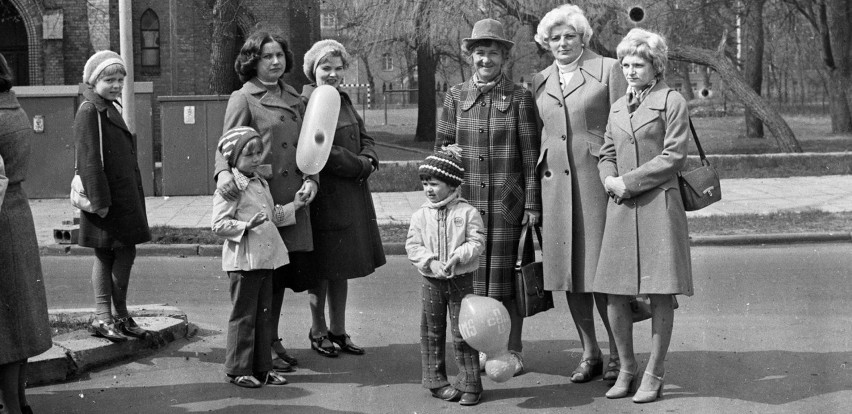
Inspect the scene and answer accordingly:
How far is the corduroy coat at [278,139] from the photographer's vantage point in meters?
6.58

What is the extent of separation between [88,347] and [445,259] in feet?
7.94

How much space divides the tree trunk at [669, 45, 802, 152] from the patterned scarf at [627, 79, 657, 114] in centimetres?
1793

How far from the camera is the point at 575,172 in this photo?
20.7ft

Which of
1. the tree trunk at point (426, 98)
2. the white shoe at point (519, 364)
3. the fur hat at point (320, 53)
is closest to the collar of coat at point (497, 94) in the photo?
the fur hat at point (320, 53)

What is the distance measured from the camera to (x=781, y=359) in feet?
22.1

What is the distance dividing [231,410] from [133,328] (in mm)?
1669

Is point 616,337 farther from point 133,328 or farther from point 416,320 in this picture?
point 133,328

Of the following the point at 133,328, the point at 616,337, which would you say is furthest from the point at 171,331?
the point at 616,337

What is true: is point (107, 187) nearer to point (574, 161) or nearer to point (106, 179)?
point (106, 179)

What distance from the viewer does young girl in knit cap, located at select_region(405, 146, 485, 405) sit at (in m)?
5.86

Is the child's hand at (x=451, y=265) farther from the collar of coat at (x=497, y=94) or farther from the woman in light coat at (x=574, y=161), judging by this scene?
the collar of coat at (x=497, y=94)

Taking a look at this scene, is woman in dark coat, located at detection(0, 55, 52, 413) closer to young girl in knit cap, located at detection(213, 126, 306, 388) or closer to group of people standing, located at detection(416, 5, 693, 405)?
young girl in knit cap, located at detection(213, 126, 306, 388)

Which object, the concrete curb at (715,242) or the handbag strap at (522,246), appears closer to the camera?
the handbag strap at (522,246)

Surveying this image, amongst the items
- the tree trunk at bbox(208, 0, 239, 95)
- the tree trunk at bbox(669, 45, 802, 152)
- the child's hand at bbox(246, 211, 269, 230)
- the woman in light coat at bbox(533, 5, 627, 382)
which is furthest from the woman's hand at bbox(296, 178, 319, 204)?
the tree trunk at bbox(669, 45, 802, 152)
